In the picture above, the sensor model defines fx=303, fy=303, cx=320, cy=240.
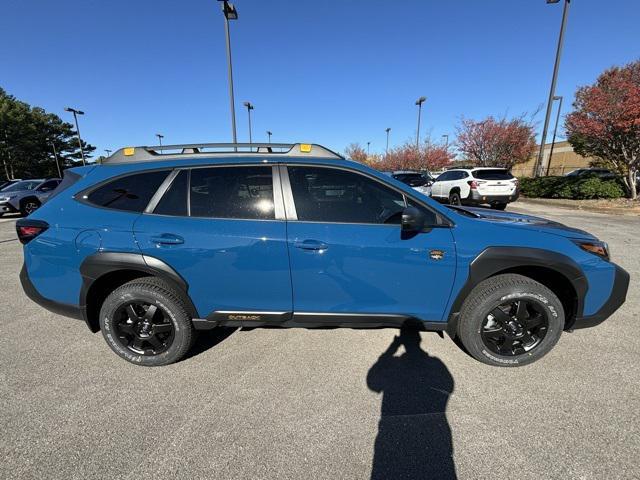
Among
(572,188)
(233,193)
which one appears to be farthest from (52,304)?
(572,188)

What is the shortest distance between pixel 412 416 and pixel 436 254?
1.12 metres

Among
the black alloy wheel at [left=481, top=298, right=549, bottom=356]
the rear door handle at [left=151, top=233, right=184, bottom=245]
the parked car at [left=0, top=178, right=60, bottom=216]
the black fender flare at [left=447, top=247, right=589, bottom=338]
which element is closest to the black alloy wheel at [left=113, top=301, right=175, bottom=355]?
the rear door handle at [left=151, top=233, right=184, bottom=245]

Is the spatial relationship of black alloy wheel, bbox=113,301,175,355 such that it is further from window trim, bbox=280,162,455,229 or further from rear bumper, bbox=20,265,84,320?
window trim, bbox=280,162,455,229

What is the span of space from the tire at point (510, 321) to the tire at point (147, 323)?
7.49ft

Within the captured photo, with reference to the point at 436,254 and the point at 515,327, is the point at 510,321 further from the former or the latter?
the point at 436,254

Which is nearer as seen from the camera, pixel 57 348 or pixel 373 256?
pixel 373 256

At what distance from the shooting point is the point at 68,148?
172ft

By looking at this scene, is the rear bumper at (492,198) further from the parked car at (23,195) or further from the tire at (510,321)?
the parked car at (23,195)

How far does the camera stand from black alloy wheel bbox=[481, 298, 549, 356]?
2.40 m

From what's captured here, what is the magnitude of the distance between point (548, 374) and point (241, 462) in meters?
2.38

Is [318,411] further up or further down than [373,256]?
further down

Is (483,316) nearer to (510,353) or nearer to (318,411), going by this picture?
(510,353)

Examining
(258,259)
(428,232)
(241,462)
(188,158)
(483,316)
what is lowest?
(241,462)

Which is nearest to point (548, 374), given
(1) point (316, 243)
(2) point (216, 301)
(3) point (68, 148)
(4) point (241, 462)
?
(1) point (316, 243)
